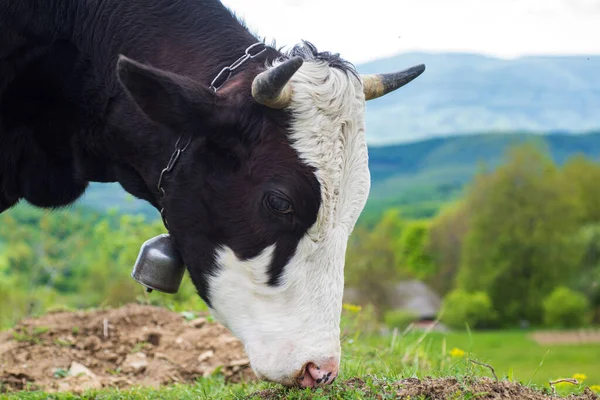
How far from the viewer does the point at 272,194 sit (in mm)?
4688

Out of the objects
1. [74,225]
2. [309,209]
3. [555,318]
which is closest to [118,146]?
[309,209]

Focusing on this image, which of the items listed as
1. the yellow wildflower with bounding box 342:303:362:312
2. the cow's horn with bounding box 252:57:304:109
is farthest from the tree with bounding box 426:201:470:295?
the cow's horn with bounding box 252:57:304:109

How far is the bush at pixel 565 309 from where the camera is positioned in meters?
70.5

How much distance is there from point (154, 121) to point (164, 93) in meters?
0.36

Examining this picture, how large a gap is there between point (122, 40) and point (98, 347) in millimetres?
3753

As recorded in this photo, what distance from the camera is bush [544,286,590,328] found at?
70500 mm

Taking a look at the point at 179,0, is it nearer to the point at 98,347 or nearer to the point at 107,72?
the point at 107,72

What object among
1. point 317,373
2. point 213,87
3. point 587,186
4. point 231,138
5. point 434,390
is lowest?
point 587,186

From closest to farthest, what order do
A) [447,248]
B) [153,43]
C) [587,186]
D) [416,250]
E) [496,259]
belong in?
1. [153,43]
2. [496,259]
3. [587,186]
4. [447,248]
5. [416,250]

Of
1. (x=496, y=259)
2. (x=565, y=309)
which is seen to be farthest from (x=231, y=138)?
(x=496, y=259)

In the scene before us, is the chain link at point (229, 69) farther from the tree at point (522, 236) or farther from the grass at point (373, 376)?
the tree at point (522, 236)

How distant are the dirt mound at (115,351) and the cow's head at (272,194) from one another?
2577 millimetres

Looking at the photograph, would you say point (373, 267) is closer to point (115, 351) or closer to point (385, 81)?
point (115, 351)

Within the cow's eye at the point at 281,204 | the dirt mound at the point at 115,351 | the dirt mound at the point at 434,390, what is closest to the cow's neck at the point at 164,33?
the cow's eye at the point at 281,204
